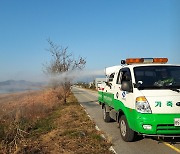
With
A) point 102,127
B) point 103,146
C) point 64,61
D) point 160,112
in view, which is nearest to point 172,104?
point 160,112

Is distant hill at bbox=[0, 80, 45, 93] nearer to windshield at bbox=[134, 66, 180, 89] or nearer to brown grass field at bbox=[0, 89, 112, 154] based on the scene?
brown grass field at bbox=[0, 89, 112, 154]

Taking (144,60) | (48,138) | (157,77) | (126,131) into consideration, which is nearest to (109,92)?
(144,60)

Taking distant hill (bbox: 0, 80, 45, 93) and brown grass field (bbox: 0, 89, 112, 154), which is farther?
distant hill (bbox: 0, 80, 45, 93)

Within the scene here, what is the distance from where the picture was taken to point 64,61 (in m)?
21.9

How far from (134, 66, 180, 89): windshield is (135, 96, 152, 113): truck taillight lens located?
1.41ft

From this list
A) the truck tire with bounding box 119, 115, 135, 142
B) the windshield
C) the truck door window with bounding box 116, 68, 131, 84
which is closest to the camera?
the windshield

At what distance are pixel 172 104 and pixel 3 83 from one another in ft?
31.5

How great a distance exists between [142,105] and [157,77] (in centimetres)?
122

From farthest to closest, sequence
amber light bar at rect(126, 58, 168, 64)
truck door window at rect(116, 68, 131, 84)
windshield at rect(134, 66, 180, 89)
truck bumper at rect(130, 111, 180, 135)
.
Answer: amber light bar at rect(126, 58, 168, 64) → truck door window at rect(116, 68, 131, 84) → windshield at rect(134, 66, 180, 89) → truck bumper at rect(130, 111, 180, 135)

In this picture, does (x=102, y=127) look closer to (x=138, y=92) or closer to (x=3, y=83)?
(x=138, y=92)

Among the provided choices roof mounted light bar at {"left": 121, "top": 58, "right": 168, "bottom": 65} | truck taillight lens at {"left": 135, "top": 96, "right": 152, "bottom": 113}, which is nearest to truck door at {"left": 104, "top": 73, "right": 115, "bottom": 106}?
roof mounted light bar at {"left": 121, "top": 58, "right": 168, "bottom": 65}

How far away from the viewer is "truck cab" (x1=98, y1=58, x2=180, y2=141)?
6348 mm

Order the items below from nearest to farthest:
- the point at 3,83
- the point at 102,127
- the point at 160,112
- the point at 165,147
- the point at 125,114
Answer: the point at 160,112 < the point at 165,147 < the point at 125,114 < the point at 102,127 < the point at 3,83

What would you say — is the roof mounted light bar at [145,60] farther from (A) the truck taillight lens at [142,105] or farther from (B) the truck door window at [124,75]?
(A) the truck taillight lens at [142,105]
